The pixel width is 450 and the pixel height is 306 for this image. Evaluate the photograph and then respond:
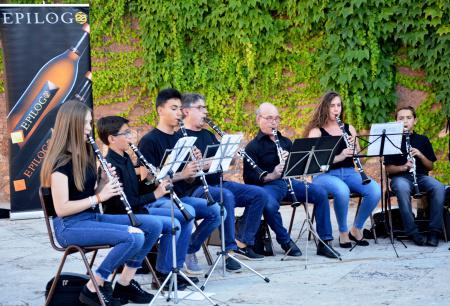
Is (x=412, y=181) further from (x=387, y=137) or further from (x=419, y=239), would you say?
(x=387, y=137)

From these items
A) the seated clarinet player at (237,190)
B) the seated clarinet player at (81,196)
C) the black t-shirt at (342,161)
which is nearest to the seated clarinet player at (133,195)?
the seated clarinet player at (81,196)

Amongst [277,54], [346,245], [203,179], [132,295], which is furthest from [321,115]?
[132,295]

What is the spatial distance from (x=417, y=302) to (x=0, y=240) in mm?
4415

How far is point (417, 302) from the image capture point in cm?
529

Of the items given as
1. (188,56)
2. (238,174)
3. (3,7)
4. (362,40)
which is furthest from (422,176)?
(3,7)

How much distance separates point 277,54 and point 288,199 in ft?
11.3

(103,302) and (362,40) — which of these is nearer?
(103,302)

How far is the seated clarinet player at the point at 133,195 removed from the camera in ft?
18.3

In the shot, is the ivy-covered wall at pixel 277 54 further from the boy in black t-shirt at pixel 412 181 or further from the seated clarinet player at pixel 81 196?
the seated clarinet player at pixel 81 196

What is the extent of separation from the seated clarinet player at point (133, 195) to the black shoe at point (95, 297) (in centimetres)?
61

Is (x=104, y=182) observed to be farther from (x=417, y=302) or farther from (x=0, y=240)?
(x=0, y=240)

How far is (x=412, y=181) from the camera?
761 cm

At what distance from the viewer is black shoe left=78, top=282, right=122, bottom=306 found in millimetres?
5088

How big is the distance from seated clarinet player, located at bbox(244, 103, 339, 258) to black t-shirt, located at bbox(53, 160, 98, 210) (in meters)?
2.17
